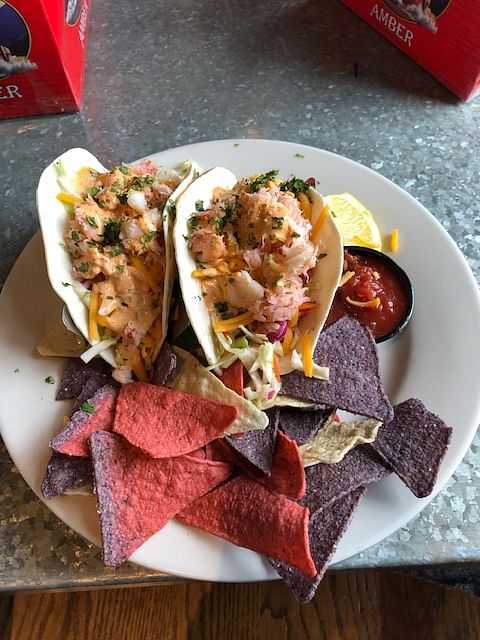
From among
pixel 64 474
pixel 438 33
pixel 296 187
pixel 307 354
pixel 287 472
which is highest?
pixel 438 33

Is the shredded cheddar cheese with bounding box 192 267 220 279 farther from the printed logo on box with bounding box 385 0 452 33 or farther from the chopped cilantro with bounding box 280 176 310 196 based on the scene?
the printed logo on box with bounding box 385 0 452 33

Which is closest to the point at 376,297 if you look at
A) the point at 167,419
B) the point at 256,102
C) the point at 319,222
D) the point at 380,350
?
the point at 380,350

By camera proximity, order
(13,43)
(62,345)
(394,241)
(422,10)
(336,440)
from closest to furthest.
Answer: (336,440) → (62,345) → (394,241) → (13,43) → (422,10)

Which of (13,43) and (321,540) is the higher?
(13,43)

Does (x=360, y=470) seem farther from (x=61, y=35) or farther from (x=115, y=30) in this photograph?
(x=115, y=30)

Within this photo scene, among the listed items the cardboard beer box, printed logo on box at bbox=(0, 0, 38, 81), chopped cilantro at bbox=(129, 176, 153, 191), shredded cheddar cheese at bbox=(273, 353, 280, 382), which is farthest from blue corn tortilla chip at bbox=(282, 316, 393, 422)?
printed logo on box at bbox=(0, 0, 38, 81)

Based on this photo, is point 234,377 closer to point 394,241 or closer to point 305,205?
point 305,205

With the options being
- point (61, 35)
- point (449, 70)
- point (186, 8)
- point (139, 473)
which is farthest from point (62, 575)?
point (186, 8)

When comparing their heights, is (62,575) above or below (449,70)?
below
